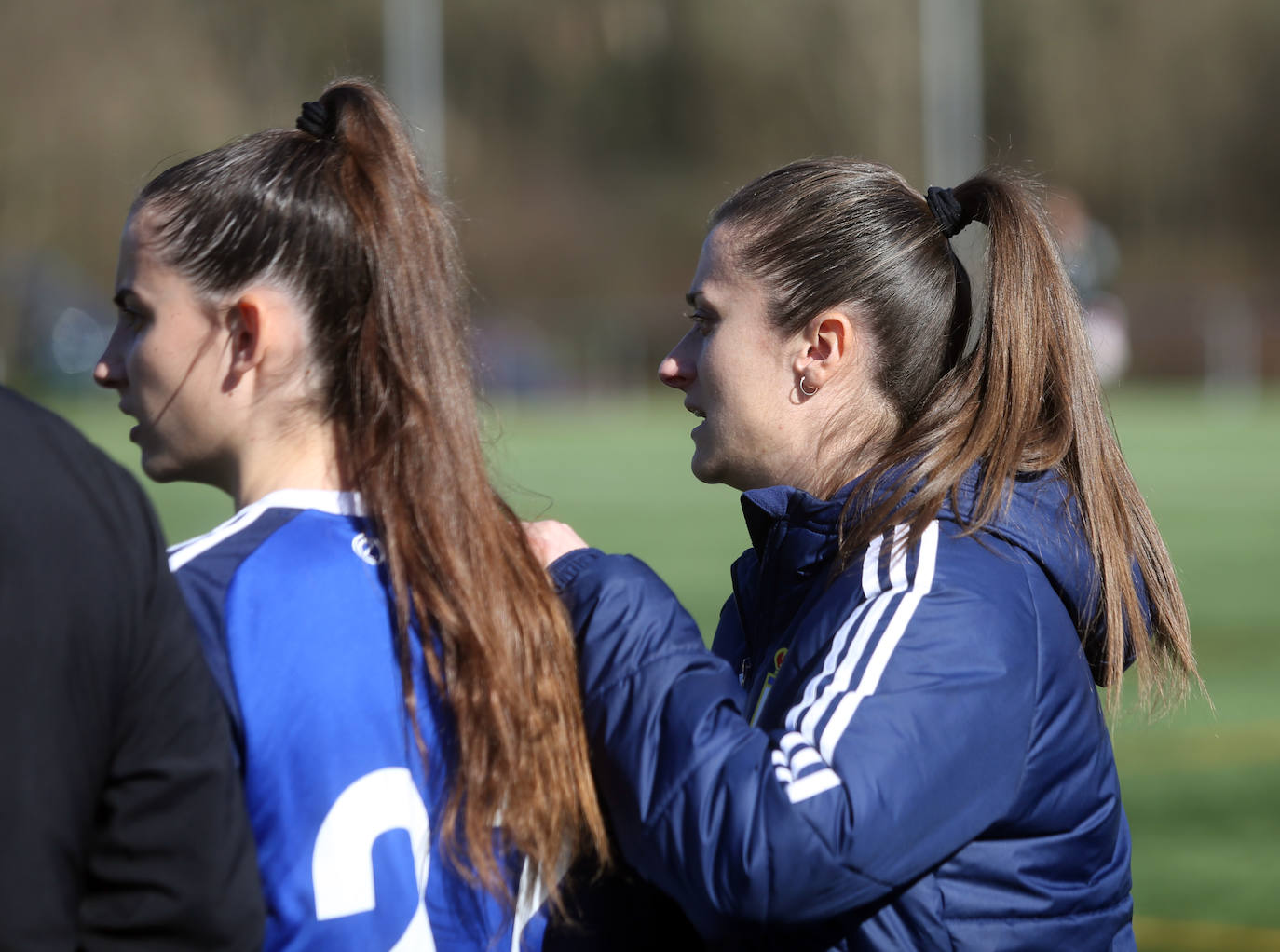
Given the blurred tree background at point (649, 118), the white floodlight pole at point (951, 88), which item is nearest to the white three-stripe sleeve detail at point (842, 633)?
the white floodlight pole at point (951, 88)

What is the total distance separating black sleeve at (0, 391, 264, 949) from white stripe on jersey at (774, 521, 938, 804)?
604 millimetres

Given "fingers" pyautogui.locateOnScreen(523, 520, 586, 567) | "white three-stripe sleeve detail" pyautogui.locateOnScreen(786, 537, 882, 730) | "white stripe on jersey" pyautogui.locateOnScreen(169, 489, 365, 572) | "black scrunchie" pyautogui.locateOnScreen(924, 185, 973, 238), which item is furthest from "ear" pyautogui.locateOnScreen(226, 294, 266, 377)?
"black scrunchie" pyautogui.locateOnScreen(924, 185, 973, 238)

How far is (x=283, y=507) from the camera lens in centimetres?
165

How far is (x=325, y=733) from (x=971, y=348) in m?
1.09

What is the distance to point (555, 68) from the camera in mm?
45719

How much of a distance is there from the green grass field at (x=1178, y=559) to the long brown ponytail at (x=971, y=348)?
19.0 inches

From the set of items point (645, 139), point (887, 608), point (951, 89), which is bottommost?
point (645, 139)

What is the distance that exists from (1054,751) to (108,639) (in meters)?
1.09

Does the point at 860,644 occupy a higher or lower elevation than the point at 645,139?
higher

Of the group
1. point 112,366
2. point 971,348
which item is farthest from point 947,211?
point 112,366

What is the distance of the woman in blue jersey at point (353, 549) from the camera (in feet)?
5.01

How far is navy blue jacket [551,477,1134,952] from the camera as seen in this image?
1.64m

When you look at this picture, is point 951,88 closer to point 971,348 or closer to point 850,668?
point 971,348

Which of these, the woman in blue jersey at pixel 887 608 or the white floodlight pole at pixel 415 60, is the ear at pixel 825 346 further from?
the white floodlight pole at pixel 415 60
